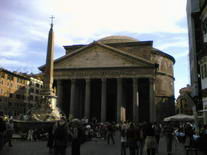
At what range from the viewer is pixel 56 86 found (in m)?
37.8

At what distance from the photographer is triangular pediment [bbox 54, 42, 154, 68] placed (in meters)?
34.2

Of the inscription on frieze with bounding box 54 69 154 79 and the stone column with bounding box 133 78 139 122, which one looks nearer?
the stone column with bounding box 133 78 139 122

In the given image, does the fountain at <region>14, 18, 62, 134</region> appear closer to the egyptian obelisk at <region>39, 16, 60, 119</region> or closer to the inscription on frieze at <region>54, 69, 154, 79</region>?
the egyptian obelisk at <region>39, 16, 60, 119</region>

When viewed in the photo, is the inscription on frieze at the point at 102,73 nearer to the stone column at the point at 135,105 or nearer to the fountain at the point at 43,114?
the stone column at the point at 135,105

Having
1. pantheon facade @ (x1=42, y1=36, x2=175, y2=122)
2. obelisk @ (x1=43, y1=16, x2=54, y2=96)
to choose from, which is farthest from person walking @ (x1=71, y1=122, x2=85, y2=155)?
pantheon facade @ (x1=42, y1=36, x2=175, y2=122)

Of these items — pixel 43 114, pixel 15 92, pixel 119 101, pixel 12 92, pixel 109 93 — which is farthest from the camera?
pixel 15 92

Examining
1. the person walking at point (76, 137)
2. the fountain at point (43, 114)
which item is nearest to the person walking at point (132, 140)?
the person walking at point (76, 137)

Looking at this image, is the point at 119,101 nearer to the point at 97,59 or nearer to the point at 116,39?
the point at 97,59

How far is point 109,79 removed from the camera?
38094 millimetres

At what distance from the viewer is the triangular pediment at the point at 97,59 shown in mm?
34250

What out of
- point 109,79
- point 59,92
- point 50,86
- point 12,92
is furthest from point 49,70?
point 12,92

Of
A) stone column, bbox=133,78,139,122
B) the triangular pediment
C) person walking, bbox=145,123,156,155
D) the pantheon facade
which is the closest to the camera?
person walking, bbox=145,123,156,155

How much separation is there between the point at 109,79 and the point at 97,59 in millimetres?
4092

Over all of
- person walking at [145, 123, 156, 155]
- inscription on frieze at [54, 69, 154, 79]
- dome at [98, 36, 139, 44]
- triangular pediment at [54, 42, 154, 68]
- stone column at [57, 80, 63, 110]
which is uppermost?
dome at [98, 36, 139, 44]
